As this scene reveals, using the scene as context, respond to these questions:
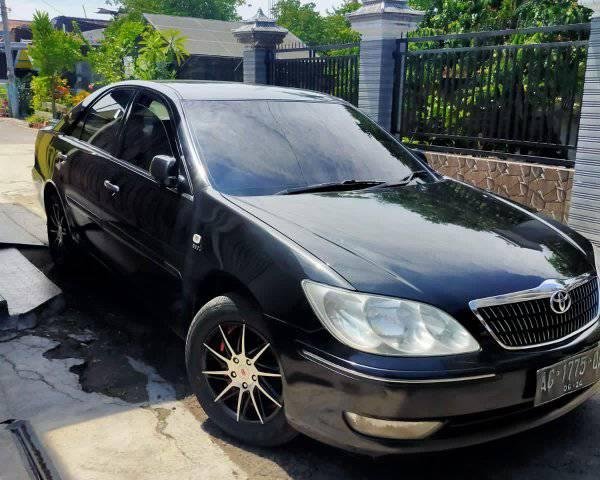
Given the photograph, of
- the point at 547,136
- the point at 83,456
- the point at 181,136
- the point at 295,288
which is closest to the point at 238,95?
the point at 181,136

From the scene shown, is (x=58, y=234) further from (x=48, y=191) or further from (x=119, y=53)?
(x=119, y=53)

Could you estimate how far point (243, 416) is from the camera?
2.81 m

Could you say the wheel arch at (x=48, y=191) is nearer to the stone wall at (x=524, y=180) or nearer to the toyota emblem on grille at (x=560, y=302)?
the toyota emblem on grille at (x=560, y=302)

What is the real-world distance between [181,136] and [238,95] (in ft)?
1.81

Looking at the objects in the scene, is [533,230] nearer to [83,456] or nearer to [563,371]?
[563,371]

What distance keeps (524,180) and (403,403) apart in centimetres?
534

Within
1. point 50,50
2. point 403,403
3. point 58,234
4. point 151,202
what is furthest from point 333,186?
point 50,50

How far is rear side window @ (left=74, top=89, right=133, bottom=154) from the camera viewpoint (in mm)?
4180

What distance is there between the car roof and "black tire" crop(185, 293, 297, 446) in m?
1.42

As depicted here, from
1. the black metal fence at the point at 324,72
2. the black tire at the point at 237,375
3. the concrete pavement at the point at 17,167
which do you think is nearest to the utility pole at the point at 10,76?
the concrete pavement at the point at 17,167

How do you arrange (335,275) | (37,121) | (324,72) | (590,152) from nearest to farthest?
1. (335,275)
2. (590,152)
3. (324,72)
4. (37,121)

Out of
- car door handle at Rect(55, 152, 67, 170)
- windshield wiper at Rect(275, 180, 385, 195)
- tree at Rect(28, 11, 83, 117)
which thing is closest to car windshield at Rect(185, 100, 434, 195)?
windshield wiper at Rect(275, 180, 385, 195)

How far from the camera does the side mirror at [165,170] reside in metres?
3.23

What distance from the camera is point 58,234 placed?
514cm
